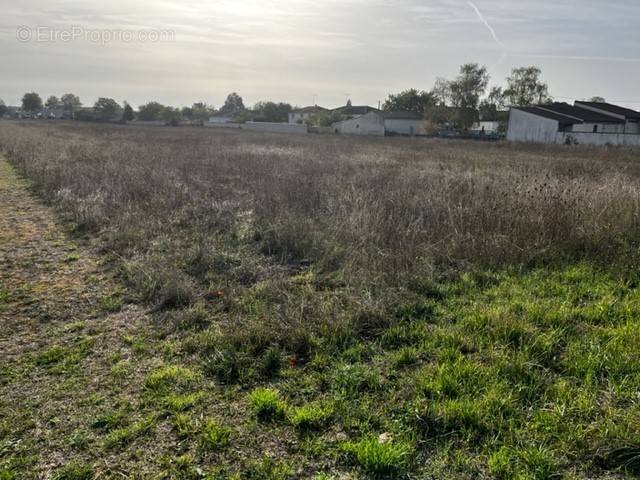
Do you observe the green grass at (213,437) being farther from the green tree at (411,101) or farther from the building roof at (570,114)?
the green tree at (411,101)

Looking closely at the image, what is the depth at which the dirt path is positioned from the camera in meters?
2.73

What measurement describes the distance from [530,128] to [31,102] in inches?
4799

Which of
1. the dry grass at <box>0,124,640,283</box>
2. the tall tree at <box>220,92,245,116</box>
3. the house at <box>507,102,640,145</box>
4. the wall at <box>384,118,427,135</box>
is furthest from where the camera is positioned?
the tall tree at <box>220,92,245,116</box>

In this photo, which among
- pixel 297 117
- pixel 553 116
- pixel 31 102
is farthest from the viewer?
pixel 31 102

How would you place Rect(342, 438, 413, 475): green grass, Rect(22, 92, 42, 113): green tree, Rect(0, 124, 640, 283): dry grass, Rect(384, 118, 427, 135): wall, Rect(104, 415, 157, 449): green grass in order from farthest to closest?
Rect(22, 92, 42, 113): green tree
Rect(384, 118, 427, 135): wall
Rect(0, 124, 640, 283): dry grass
Rect(104, 415, 157, 449): green grass
Rect(342, 438, 413, 475): green grass

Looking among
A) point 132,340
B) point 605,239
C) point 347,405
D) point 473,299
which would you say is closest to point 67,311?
point 132,340

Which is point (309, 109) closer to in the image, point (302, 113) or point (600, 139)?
point (302, 113)

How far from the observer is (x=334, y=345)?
3.82 m

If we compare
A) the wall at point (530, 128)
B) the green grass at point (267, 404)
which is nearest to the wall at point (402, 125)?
the wall at point (530, 128)

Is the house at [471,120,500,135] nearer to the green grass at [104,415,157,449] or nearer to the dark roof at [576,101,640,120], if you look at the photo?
the dark roof at [576,101,640,120]

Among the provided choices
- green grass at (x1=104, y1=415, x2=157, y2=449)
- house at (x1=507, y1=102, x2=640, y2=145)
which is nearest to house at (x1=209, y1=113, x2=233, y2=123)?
house at (x1=507, y1=102, x2=640, y2=145)

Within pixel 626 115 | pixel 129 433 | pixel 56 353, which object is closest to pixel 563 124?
pixel 626 115

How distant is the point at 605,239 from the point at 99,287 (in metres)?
7.17

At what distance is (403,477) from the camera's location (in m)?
2.40
